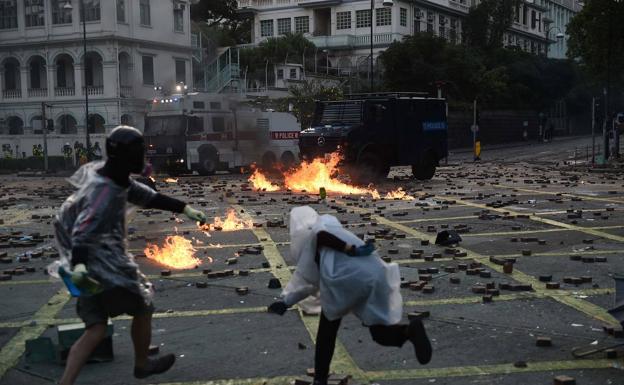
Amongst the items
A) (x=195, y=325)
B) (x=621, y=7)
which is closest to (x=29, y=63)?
(x=621, y=7)

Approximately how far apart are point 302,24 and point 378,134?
147 feet

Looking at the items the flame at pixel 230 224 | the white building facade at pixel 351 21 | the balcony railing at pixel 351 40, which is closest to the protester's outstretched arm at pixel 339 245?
the flame at pixel 230 224

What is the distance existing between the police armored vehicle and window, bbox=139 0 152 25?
27.9 m

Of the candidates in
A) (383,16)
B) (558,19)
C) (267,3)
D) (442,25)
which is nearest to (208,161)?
(383,16)

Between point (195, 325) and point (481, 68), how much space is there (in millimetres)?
48525

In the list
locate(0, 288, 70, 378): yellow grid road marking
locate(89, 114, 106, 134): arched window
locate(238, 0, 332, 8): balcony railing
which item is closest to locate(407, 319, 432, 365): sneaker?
locate(0, 288, 70, 378): yellow grid road marking

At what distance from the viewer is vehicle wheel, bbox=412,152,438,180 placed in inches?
859

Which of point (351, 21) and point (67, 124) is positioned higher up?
point (351, 21)

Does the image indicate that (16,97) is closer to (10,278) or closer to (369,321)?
(10,278)

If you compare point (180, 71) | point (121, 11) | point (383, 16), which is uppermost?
point (383, 16)

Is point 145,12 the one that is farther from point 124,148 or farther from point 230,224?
point 124,148

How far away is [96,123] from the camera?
44219mm

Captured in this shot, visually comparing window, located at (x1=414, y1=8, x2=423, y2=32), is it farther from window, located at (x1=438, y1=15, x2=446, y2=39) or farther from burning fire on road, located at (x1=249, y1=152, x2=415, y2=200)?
burning fire on road, located at (x1=249, y1=152, x2=415, y2=200)

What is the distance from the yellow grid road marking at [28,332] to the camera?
5.07 m
